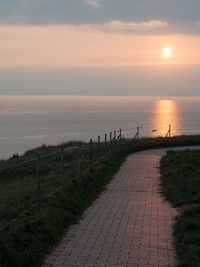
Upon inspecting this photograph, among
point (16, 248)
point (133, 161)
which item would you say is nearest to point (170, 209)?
point (16, 248)

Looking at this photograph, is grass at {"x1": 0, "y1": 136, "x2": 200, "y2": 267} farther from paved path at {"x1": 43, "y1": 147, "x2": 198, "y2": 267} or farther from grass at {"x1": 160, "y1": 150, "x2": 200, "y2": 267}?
grass at {"x1": 160, "y1": 150, "x2": 200, "y2": 267}

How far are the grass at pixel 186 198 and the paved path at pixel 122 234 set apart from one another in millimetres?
199

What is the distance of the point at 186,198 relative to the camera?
1048 centimetres

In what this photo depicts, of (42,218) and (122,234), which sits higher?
(42,218)

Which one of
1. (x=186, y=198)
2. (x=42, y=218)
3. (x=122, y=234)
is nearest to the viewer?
(x=122, y=234)

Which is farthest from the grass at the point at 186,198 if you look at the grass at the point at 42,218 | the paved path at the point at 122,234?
the grass at the point at 42,218

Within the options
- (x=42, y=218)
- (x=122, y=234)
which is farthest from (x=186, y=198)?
(x=42, y=218)

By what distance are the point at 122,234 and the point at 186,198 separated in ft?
11.6

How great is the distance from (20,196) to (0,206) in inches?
43.7

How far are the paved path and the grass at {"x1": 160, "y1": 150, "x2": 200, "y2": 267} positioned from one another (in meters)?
0.20

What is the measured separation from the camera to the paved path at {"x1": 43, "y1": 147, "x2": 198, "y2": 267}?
19.9 feet

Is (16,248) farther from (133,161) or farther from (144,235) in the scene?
(133,161)

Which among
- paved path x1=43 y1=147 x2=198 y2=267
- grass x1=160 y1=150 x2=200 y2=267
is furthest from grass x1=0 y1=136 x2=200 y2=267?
grass x1=160 y1=150 x2=200 y2=267

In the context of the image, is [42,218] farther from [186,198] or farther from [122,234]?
[186,198]
